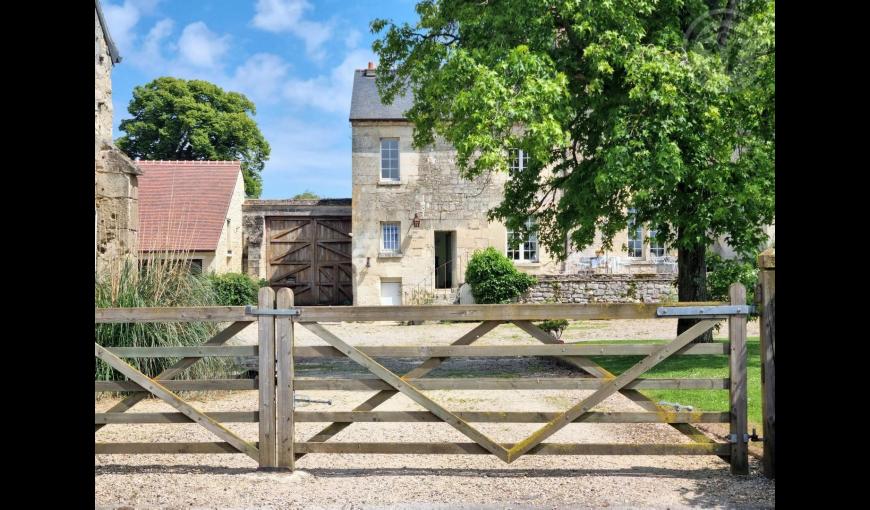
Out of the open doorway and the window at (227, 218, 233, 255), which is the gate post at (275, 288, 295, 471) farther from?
the window at (227, 218, 233, 255)

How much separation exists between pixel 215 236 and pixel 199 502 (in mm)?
18428

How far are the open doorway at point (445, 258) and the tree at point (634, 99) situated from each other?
11766 mm

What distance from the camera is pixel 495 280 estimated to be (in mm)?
20547

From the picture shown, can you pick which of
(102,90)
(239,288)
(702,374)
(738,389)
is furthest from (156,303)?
(239,288)

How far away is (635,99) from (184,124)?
100ft

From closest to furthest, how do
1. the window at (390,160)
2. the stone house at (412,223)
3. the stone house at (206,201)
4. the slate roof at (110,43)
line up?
the slate roof at (110,43)
the stone house at (206,201)
the stone house at (412,223)
the window at (390,160)

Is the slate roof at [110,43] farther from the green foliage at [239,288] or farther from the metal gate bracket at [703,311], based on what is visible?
the metal gate bracket at [703,311]

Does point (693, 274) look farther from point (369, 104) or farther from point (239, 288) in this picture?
point (369, 104)

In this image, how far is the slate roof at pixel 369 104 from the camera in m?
22.5

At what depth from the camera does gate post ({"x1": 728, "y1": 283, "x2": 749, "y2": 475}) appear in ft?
15.5

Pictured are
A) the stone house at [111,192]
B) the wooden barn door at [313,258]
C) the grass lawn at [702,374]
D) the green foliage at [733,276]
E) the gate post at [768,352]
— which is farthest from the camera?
the wooden barn door at [313,258]

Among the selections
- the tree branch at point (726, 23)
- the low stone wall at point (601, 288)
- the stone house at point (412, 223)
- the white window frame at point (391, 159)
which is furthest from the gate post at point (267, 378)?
the white window frame at point (391, 159)
